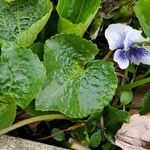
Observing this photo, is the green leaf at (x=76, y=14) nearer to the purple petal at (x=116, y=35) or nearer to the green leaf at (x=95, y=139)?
the purple petal at (x=116, y=35)

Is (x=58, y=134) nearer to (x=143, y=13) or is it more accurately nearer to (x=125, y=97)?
(x=125, y=97)

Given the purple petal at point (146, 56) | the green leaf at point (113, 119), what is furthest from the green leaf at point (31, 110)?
the purple petal at point (146, 56)

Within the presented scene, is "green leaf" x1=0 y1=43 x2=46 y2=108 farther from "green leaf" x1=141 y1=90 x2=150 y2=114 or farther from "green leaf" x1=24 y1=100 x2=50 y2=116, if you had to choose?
"green leaf" x1=141 y1=90 x2=150 y2=114

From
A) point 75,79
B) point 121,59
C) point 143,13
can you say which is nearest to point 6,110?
point 75,79

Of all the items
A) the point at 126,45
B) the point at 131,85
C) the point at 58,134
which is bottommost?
the point at 58,134

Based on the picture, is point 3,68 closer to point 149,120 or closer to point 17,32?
point 17,32
